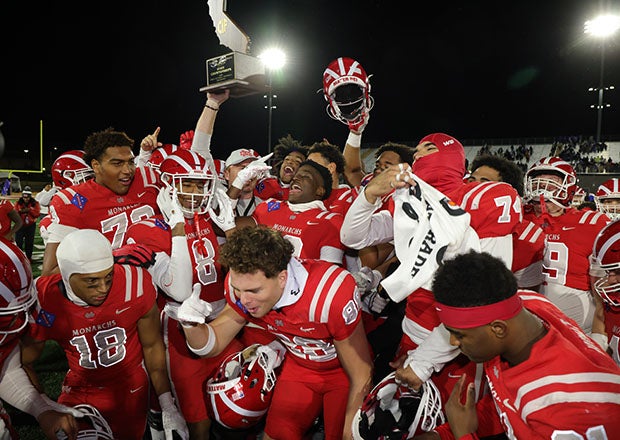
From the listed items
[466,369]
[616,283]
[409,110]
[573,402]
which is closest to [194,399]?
[466,369]

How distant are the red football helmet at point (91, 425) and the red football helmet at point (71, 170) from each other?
3.05 meters

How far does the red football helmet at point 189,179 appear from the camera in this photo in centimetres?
365

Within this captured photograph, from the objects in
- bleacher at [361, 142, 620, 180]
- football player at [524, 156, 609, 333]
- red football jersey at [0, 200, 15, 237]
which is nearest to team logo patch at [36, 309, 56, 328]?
football player at [524, 156, 609, 333]

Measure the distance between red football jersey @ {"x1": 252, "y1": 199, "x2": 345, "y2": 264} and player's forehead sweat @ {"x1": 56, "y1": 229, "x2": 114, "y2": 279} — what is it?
1543 mm

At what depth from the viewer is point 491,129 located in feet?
139

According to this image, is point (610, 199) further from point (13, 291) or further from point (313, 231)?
point (13, 291)

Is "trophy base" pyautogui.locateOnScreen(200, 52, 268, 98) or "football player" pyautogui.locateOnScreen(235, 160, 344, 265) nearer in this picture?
"football player" pyautogui.locateOnScreen(235, 160, 344, 265)

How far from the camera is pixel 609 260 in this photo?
3.03m

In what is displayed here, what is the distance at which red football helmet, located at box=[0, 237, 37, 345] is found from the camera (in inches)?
91.4

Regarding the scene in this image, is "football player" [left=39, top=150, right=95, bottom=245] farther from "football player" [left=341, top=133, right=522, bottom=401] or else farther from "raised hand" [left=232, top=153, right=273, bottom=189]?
"football player" [left=341, top=133, right=522, bottom=401]

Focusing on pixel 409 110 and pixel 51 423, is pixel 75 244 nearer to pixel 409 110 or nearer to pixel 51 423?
pixel 51 423

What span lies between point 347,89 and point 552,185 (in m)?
2.18

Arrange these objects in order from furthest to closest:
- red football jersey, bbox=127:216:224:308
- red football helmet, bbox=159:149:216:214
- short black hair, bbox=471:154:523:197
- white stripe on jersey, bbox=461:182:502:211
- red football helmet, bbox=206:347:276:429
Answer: short black hair, bbox=471:154:523:197, red football helmet, bbox=159:149:216:214, red football jersey, bbox=127:216:224:308, red football helmet, bbox=206:347:276:429, white stripe on jersey, bbox=461:182:502:211

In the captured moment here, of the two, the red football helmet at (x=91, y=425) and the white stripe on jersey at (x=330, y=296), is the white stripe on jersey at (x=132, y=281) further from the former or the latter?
the white stripe on jersey at (x=330, y=296)
